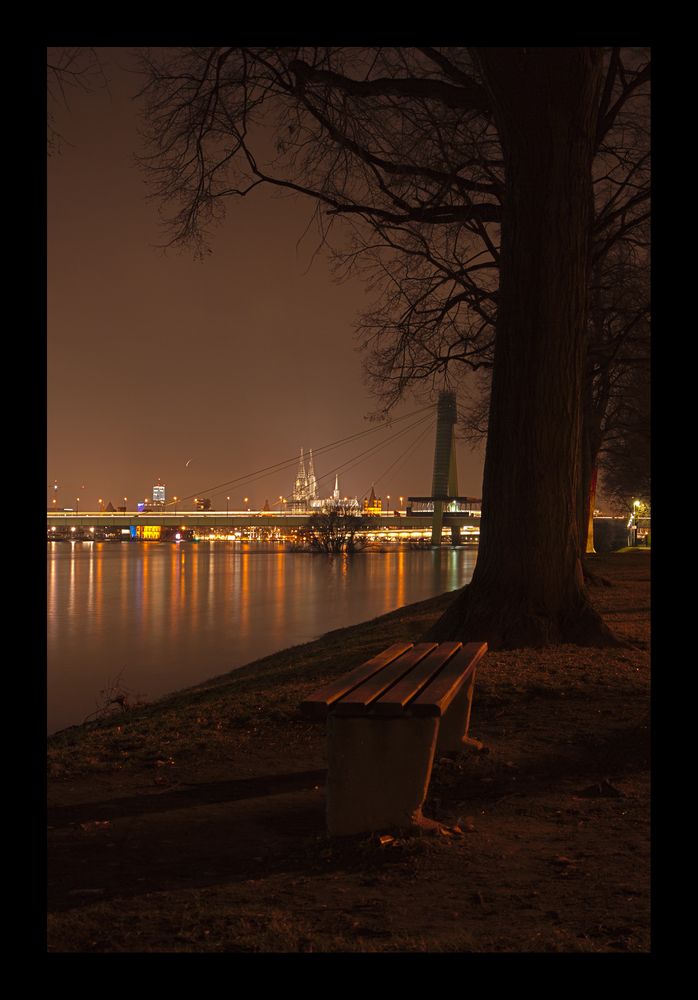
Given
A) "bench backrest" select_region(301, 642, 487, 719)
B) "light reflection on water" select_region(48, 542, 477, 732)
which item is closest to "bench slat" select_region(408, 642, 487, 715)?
"bench backrest" select_region(301, 642, 487, 719)

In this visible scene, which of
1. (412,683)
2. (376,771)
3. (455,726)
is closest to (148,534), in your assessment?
(455,726)

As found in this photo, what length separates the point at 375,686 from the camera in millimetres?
4422

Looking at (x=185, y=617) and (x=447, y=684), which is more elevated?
(x=447, y=684)

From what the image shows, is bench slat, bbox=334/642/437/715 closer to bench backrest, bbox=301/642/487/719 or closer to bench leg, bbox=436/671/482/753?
bench backrest, bbox=301/642/487/719

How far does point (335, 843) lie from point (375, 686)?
658 mm

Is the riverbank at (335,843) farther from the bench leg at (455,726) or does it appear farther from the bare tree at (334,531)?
the bare tree at (334,531)

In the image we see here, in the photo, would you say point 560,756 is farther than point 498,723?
No

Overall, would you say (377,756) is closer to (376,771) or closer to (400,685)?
(376,771)

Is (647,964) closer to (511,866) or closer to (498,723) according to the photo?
(511,866)

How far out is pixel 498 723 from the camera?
21.4 feet

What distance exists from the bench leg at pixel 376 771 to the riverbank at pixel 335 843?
0.11m

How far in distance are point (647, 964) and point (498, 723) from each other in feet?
11.6

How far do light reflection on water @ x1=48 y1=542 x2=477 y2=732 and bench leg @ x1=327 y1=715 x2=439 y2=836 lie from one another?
10.5 meters

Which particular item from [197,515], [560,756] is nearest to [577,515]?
[560,756]
